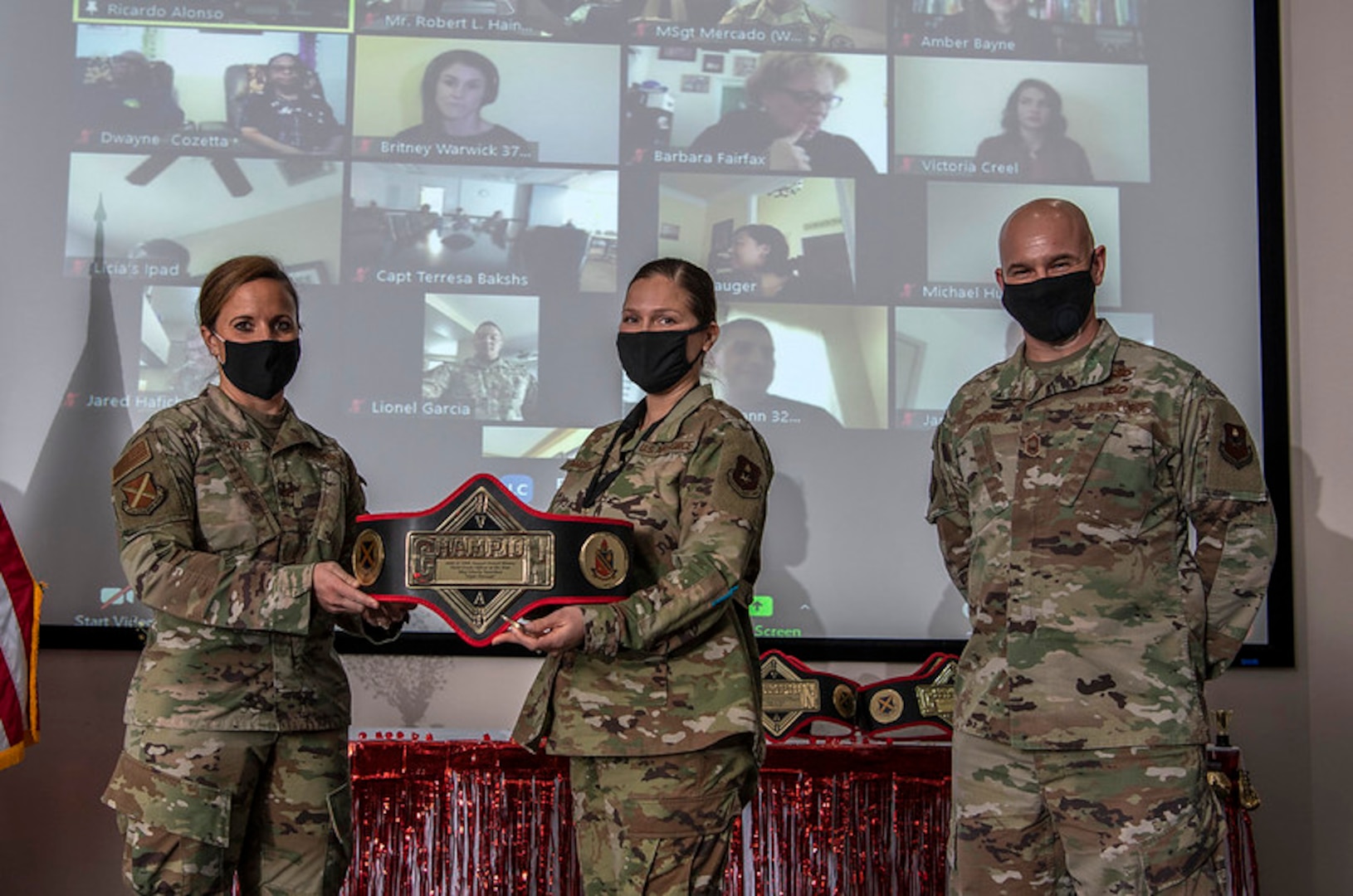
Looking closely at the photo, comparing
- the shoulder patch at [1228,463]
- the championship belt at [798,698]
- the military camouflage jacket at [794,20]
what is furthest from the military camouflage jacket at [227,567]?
the military camouflage jacket at [794,20]

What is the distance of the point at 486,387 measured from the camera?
11.3 ft

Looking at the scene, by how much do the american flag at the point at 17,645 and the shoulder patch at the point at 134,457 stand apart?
0.98 metres

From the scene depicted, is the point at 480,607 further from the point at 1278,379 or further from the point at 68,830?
the point at 1278,379

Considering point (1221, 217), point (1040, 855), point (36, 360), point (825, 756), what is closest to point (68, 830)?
point (36, 360)

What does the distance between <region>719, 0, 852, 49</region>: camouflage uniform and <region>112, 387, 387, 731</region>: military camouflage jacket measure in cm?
196

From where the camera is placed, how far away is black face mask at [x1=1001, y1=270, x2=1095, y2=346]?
2.09 m

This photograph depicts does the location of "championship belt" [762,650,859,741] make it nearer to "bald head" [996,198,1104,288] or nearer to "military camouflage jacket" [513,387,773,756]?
"military camouflage jacket" [513,387,773,756]

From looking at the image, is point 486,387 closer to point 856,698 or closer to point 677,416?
point 856,698

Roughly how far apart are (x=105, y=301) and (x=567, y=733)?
2.21 meters

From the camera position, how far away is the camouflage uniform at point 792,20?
3584 millimetres

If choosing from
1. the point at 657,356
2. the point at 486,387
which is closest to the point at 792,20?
the point at 486,387

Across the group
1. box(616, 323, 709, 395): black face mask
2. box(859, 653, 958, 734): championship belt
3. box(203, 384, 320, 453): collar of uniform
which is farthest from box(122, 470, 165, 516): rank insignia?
box(859, 653, 958, 734): championship belt

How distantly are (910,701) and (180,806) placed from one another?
167cm

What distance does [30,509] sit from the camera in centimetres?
338
